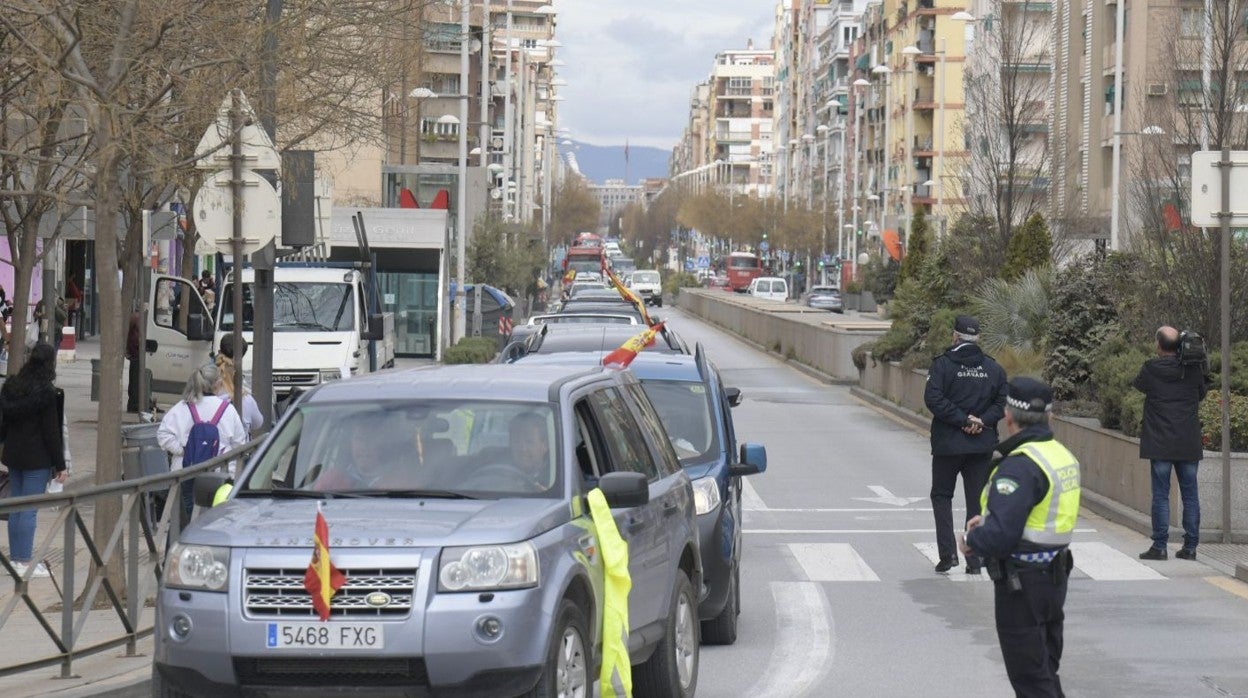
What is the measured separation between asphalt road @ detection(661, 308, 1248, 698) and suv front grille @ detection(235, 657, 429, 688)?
3172mm

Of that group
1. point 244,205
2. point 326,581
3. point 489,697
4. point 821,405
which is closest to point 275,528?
point 326,581

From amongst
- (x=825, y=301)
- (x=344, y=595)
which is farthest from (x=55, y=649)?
(x=825, y=301)

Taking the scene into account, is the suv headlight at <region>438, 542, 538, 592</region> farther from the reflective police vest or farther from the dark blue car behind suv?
the dark blue car behind suv

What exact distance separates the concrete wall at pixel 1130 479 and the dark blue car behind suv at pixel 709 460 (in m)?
5.29

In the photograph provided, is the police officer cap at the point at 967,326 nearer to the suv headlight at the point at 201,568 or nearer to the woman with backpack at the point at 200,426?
the woman with backpack at the point at 200,426

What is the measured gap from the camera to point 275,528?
7.62 m

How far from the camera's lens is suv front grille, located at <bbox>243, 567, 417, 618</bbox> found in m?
7.31

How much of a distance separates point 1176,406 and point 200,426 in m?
7.42

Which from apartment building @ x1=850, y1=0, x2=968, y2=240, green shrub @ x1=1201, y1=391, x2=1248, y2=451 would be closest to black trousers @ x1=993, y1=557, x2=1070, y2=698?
green shrub @ x1=1201, y1=391, x2=1248, y2=451

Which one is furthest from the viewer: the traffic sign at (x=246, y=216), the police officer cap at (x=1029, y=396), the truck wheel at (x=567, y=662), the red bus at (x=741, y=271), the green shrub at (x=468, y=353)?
the red bus at (x=741, y=271)

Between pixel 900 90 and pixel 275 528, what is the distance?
360 feet

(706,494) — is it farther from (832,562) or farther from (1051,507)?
(832,562)

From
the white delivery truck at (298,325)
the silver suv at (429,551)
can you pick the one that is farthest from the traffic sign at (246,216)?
the white delivery truck at (298,325)

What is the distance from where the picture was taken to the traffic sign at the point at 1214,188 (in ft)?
51.6
